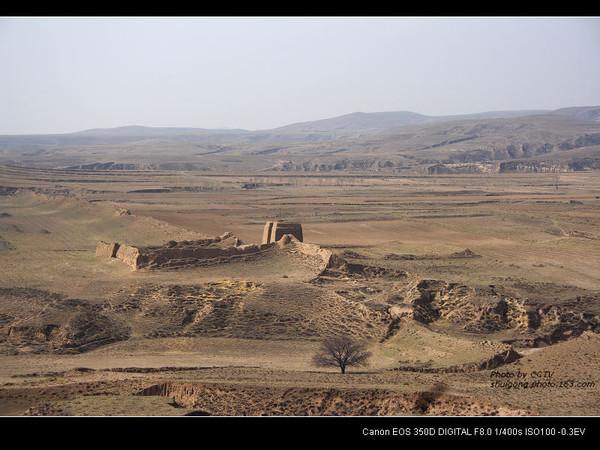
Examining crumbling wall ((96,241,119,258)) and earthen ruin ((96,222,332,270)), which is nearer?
earthen ruin ((96,222,332,270))

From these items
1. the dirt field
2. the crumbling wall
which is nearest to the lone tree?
the dirt field

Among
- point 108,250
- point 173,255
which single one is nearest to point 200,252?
point 173,255

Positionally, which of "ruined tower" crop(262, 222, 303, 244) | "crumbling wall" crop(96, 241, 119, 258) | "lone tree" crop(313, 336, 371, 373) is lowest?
"lone tree" crop(313, 336, 371, 373)

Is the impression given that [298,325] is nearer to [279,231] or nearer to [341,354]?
[341,354]

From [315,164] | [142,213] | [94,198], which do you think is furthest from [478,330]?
[315,164]

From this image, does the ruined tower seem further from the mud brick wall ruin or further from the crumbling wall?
the crumbling wall

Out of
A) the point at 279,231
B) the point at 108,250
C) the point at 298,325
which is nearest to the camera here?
the point at 298,325

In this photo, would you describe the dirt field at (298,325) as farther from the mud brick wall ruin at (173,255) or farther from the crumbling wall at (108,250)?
the mud brick wall ruin at (173,255)
